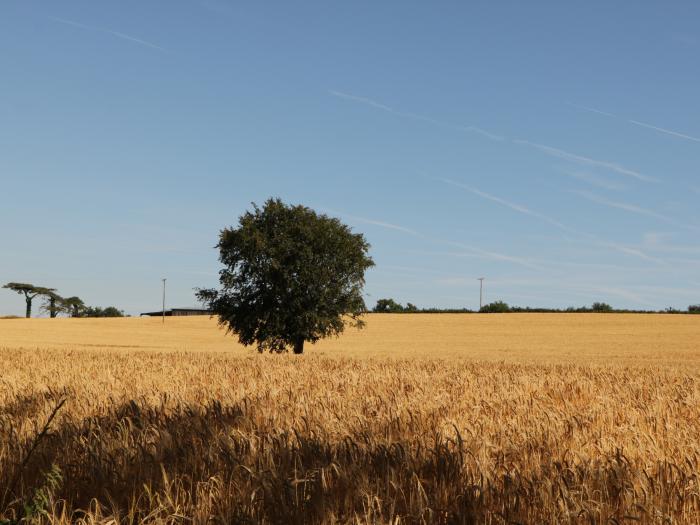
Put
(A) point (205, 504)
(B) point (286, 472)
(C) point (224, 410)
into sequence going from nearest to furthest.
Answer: (A) point (205, 504) → (B) point (286, 472) → (C) point (224, 410)

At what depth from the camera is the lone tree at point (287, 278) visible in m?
48.2

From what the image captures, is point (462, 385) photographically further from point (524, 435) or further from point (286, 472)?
point (286, 472)

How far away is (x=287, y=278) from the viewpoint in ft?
156

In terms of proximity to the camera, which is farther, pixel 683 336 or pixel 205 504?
pixel 683 336

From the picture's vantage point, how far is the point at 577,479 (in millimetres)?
4805

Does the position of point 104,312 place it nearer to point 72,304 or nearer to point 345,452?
point 72,304

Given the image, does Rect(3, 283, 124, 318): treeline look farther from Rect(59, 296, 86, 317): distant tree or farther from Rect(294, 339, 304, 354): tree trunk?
Rect(294, 339, 304, 354): tree trunk

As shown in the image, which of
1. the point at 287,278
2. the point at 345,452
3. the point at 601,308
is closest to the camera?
the point at 345,452

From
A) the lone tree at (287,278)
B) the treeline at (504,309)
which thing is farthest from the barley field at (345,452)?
the treeline at (504,309)

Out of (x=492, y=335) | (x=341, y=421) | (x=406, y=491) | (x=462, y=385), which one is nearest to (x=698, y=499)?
(x=406, y=491)

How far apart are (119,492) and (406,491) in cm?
213

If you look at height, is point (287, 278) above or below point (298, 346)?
above

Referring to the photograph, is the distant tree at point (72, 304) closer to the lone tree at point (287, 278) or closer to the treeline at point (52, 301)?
the treeline at point (52, 301)

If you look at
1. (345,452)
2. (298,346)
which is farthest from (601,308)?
(345,452)
